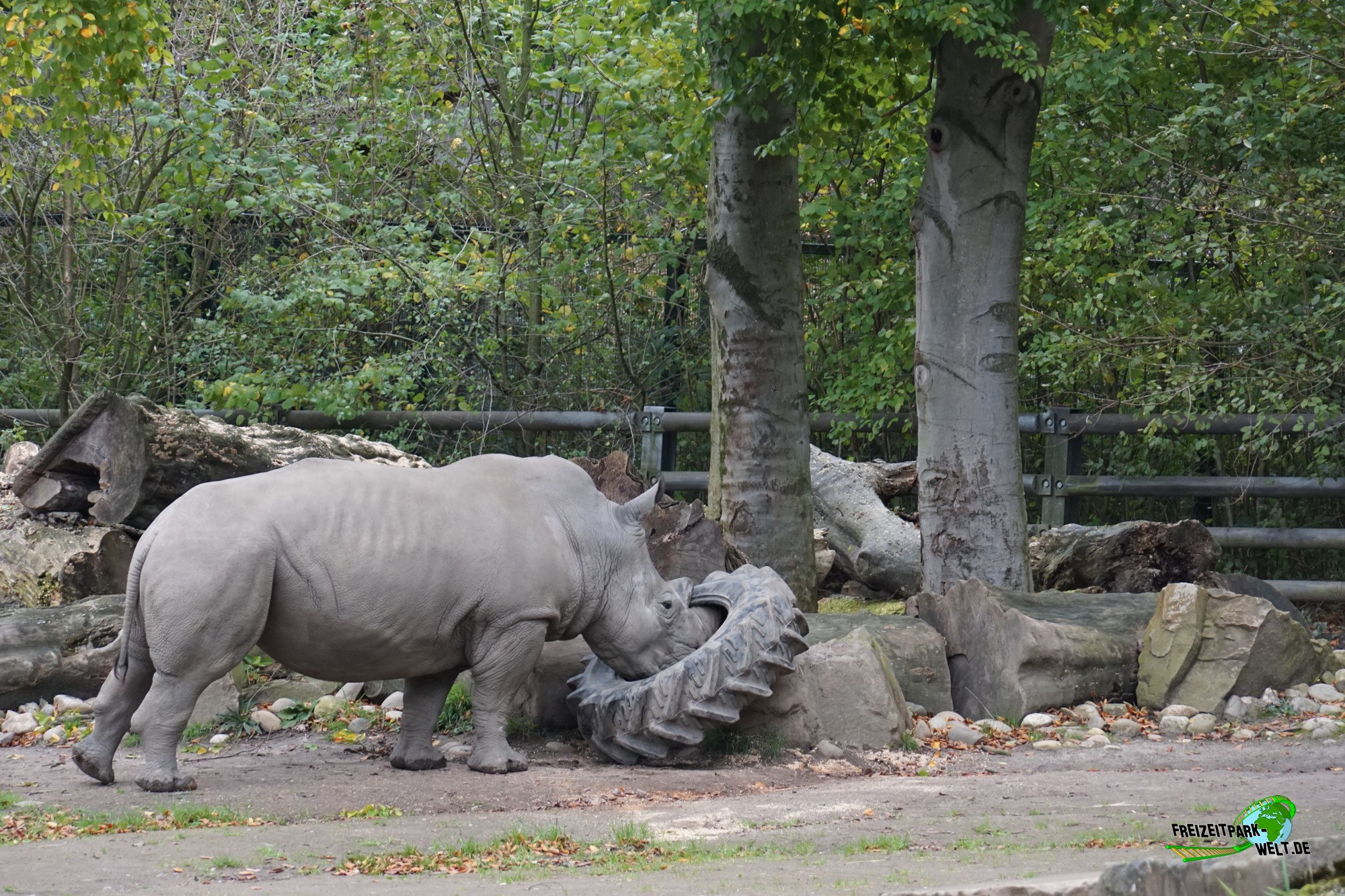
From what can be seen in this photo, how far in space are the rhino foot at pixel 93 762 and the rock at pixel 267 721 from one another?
1.49m

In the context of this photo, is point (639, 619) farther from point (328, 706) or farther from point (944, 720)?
point (328, 706)

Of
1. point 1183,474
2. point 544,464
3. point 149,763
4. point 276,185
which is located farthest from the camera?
point 1183,474

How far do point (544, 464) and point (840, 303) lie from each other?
590 cm

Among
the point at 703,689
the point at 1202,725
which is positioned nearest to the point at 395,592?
the point at 703,689

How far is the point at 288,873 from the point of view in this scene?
4246 millimetres

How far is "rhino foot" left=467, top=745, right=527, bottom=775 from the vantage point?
6.29 metres

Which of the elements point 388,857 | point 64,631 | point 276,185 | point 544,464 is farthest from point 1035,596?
point 276,185

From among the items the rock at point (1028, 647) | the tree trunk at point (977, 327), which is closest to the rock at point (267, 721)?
the rock at point (1028, 647)

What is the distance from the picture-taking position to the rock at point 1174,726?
23.8ft

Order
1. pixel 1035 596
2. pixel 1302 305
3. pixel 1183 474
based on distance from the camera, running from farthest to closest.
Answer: pixel 1183 474 < pixel 1302 305 < pixel 1035 596

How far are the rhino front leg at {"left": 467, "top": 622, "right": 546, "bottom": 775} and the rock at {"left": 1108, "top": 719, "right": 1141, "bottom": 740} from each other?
3037mm

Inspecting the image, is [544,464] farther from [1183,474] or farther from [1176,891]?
[1183,474]

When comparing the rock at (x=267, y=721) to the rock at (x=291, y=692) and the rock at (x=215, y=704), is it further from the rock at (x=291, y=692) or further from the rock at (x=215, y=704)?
the rock at (x=291, y=692)

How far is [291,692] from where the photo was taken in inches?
313
